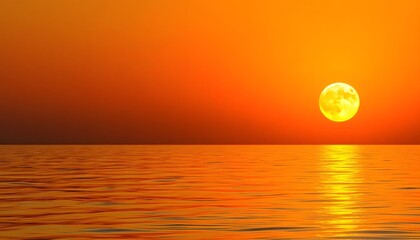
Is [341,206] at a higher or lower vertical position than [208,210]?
higher

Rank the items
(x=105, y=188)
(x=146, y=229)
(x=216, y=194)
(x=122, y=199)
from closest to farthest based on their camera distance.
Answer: (x=146, y=229), (x=122, y=199), (x=216, y=194), (x=105, y=188)

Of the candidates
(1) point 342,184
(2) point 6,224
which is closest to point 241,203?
(2) point 6,224

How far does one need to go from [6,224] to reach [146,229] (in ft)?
12.9

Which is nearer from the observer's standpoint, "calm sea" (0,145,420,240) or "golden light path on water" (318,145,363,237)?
"calm sea" (0,145,420,240)

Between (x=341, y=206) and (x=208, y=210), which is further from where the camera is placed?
(x=341, y=206)

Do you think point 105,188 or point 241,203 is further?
point 105,188

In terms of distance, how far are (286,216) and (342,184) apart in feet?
58.3

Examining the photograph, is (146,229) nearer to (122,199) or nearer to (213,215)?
(213,215)

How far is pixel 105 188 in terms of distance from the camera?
39000mm

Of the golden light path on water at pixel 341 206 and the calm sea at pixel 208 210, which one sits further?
the golden light path on water at pixel 341 206

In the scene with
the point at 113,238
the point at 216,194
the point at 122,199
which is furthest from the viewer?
the point at 216,194

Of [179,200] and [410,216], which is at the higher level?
[179,200]

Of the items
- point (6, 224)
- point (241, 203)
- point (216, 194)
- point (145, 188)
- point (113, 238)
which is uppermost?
A: point (145, 188)

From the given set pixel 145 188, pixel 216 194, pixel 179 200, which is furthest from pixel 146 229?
pixel 145 188
